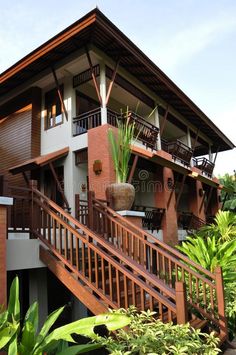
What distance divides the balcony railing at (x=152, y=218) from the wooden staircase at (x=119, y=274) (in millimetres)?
4633

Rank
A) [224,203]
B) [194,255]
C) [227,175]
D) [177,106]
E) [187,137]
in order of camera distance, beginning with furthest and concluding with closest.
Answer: [227,175] < [224,203] < [187,137] < [177,106] < [194,255]

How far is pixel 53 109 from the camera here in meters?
12.0

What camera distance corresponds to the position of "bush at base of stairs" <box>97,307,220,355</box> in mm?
3049

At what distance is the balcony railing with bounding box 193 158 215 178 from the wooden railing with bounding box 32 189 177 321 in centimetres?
1333

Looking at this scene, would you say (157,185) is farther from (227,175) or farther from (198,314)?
(227,175)

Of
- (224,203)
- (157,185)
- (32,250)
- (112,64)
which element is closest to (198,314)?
(32,250)

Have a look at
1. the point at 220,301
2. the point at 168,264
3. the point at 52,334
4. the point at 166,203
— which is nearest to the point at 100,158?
the point at 166,203

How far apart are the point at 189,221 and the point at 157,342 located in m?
12.3

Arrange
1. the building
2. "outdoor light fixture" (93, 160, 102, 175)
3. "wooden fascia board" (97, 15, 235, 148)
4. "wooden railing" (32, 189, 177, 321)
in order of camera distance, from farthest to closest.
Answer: "outdoor light fixture" (93, 160, 102, 175), "wooden fascia board" (97, 15, 235, 148), the building, "wooden railing" (32, 189, 177, 321)

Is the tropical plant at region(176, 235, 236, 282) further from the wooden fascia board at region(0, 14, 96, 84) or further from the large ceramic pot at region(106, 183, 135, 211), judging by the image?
the wooden fascia board at region(0, 14, 96, 84)

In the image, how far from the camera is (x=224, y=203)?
1945 cm

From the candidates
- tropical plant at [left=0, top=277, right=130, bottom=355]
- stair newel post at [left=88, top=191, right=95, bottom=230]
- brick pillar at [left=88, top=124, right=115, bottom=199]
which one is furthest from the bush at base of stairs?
brick pillar at [left=88, top=124, right=115, bottom=199]

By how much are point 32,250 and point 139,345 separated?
9.31ft

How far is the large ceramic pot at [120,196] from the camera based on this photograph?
293 inches
